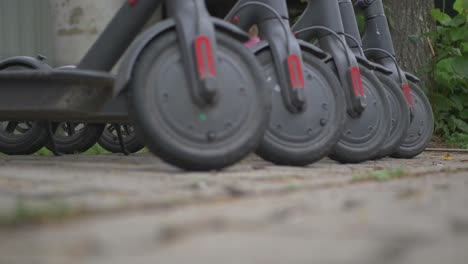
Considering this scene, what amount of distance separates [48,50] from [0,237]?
21.8 ft

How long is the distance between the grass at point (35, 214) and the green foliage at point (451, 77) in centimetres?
550

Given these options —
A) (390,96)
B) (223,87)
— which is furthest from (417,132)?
(223,87)

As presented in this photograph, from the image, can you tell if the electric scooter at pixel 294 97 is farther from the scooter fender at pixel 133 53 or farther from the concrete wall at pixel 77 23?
the concrete wall at pixel 77 23

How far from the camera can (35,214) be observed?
1.40 metres

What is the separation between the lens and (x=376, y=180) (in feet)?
8.10

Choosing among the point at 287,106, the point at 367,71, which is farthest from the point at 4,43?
the point at 287,106

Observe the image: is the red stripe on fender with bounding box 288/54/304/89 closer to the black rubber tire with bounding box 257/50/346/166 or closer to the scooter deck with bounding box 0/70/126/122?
the black rubber tire with bounding box 257/50/346/166

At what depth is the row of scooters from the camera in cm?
274

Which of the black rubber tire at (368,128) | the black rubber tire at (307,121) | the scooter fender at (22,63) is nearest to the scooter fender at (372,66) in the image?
the black rubber tire at (368,128)

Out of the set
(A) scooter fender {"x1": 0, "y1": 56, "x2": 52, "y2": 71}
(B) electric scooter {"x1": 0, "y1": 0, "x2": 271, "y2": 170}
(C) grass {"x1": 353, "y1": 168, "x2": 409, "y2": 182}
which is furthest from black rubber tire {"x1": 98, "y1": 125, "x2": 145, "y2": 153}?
(C) grass {"x1": 353, "y1": 168, "x2": 409, "y2": 182}

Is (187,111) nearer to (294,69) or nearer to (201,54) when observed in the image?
(201,54)

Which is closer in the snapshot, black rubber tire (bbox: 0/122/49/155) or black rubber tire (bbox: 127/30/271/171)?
black rubber tire (bbox: 127/30/271/171)

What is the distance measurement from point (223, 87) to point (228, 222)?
1.42 meters

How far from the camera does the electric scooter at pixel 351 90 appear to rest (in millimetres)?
3932
